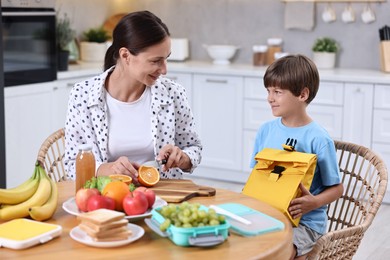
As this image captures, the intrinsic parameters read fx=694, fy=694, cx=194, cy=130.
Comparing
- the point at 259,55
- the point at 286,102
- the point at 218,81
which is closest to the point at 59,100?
the point at 218,81

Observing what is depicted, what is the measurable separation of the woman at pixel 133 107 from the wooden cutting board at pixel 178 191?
0.15 meters

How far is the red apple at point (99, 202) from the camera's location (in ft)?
6.23

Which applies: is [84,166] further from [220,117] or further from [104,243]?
[220,117]

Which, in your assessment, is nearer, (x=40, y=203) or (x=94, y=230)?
(x=94, y=230)

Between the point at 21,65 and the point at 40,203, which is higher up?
the point at 21,65

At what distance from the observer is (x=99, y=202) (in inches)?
74.9

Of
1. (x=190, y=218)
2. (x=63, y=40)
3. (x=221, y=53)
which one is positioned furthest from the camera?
(x=221, y=53)

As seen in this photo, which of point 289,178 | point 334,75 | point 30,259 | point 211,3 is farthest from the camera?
point 211,3

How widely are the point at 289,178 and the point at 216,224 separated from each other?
2.11 ft

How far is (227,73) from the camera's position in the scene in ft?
16.8

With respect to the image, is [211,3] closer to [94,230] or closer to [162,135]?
[162,135]

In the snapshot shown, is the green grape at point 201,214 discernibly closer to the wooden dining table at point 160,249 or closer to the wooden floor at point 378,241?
the wooden dining table at point 160,249

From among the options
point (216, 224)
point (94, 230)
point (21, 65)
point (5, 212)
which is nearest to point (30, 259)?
point (94, 230)

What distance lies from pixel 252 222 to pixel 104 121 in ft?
2.88
